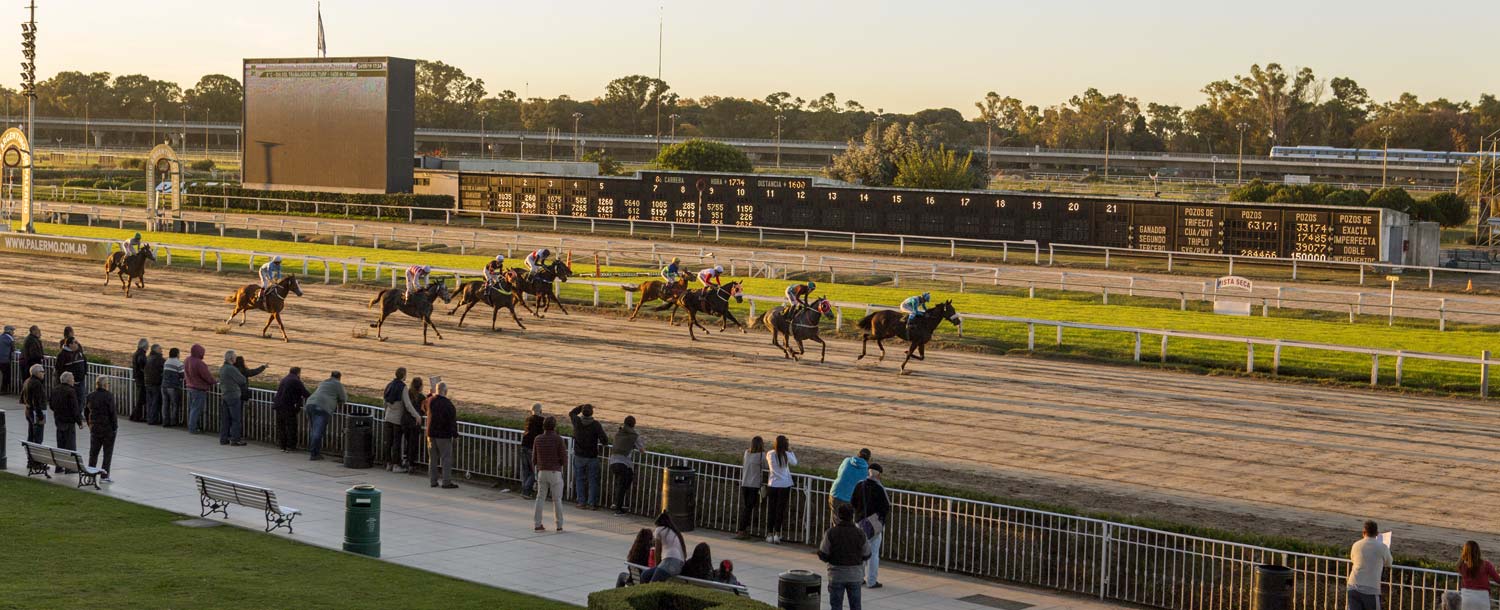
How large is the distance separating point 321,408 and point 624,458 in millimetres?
4236

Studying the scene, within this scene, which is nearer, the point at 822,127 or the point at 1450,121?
the point at 1450,121

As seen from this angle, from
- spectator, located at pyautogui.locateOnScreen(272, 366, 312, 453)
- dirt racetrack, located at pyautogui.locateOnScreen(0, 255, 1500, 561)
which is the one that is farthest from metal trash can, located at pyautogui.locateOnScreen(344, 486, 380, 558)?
dirt racetrack, located at pyautogui.locateOnScreen(0, 255, 1500, 561)

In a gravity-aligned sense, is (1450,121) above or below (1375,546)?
above

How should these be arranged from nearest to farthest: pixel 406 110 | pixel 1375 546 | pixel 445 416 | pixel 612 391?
pixel 1375 546 < pixel 445 416 < pixel 612 391 < pixel 406 110

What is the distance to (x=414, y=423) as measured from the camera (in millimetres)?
16266

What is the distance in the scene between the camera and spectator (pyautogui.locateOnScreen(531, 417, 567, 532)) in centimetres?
1380

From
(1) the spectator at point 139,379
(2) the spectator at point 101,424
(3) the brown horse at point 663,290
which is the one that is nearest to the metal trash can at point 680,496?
(2) the spectator at point 101,424

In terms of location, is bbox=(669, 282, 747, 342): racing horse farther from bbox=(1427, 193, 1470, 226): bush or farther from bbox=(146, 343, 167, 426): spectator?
bbox=(1427, 193, 1470, 226): bush

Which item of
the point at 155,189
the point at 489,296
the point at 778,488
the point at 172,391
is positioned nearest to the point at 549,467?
the point at 778,488

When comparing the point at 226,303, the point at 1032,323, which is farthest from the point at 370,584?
the point at 226,303

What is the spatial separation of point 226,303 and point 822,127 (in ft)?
502

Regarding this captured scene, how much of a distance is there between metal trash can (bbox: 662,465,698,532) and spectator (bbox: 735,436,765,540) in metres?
0.49

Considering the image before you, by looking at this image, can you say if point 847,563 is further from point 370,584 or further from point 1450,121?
point 1450,121

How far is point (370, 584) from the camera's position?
11.1 m
